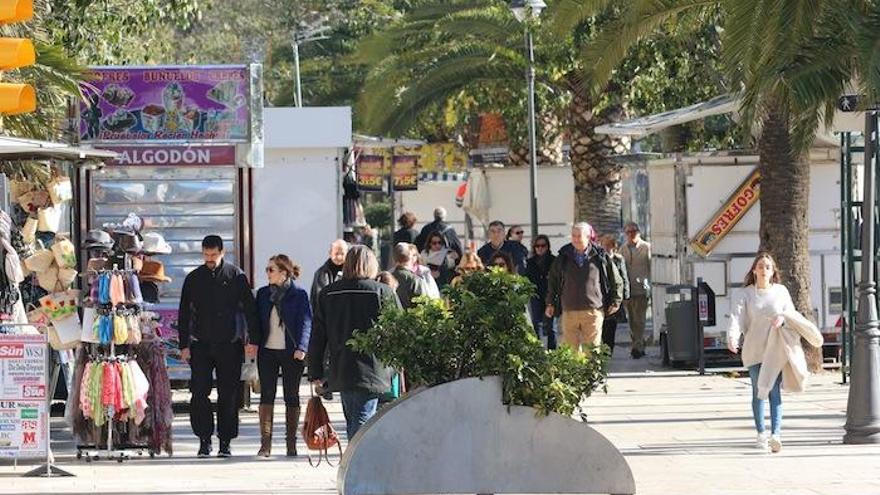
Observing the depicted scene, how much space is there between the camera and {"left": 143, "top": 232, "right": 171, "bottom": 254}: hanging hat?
1769 cm

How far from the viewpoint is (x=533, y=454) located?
10844mm

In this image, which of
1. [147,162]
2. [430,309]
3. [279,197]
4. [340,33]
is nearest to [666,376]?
[279,197]

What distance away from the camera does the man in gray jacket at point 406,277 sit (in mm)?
17094

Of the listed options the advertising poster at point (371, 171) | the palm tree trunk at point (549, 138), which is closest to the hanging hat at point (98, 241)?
the advertising poster at point (371, 171)

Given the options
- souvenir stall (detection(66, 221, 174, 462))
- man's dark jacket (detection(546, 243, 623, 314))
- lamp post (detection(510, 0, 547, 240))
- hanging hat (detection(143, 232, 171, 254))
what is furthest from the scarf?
lamp post (detection(510, 0, 547, 240))

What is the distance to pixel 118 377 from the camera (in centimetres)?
1487

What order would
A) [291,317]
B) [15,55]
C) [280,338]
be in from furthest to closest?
[280,338] → [291,317] → [15,55]

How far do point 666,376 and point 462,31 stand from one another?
42.0ft

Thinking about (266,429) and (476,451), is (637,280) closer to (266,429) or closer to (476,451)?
(266,429)

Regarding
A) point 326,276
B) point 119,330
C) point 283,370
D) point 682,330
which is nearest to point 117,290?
point 119,330

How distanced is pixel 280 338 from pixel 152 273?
278 cm

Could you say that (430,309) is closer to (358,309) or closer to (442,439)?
(442,439)

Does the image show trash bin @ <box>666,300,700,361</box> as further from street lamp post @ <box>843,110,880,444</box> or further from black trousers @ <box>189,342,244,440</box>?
black trousers @ <box>189,342,244,440</box>

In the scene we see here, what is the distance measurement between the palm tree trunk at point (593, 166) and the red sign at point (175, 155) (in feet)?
50.8
